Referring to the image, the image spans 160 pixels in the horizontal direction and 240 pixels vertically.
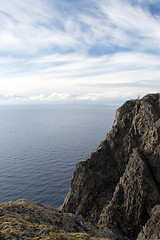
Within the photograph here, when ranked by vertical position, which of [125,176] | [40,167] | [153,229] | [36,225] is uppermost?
[36,225]

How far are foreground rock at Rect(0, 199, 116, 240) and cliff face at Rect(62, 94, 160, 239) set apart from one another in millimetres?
8818

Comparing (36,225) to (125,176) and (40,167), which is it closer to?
(125,176)

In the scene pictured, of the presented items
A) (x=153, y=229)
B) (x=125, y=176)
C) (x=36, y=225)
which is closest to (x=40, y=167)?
(x=125, y=176)

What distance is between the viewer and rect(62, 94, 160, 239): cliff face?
145 ft

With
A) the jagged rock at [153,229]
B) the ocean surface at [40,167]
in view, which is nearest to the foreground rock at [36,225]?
the jagged rock at [153,229]

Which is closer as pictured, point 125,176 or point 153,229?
point 153,229

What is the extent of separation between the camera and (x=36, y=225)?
2459 centimetres

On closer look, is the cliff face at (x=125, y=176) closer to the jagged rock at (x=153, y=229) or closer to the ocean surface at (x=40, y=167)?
the jagged rock at (x=153, y=229)

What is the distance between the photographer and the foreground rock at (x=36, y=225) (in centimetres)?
2133

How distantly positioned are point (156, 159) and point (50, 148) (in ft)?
384

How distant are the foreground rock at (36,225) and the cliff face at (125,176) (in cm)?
882

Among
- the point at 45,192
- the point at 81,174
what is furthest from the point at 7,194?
the point at 81,174

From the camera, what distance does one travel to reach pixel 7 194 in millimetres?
85625

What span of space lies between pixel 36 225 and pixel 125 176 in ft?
109
